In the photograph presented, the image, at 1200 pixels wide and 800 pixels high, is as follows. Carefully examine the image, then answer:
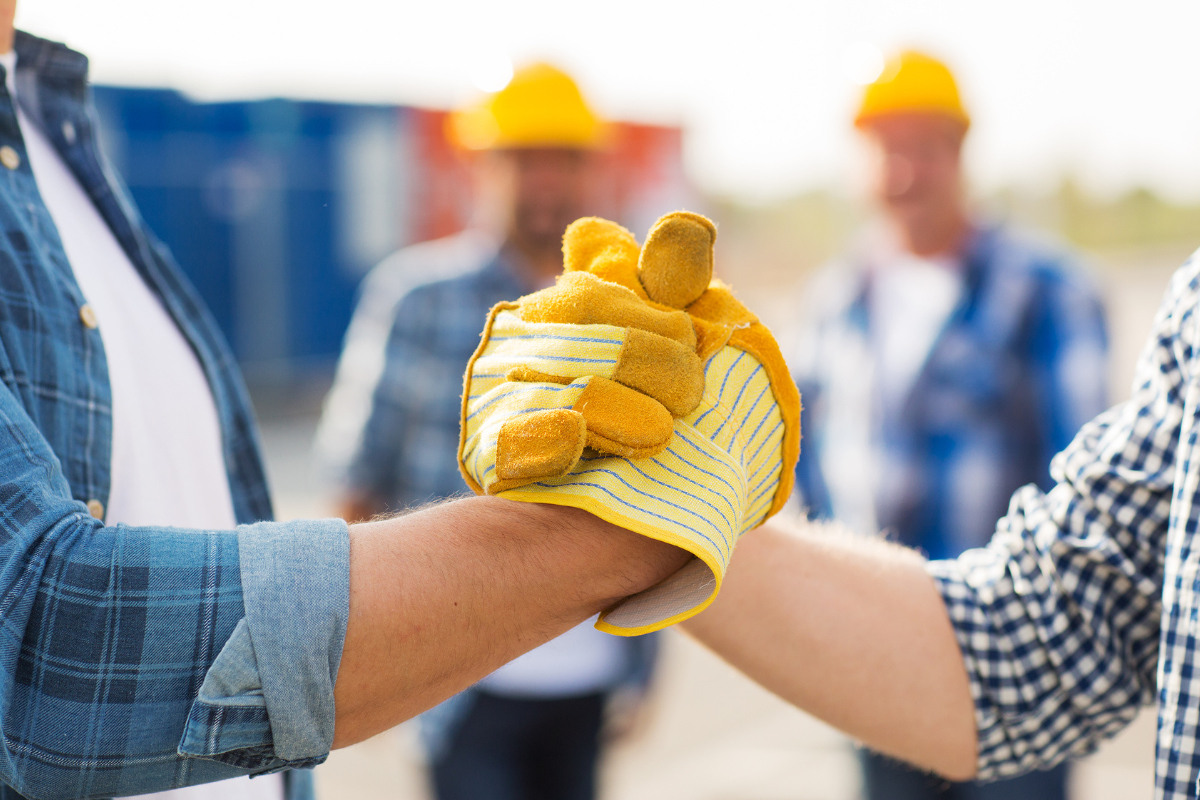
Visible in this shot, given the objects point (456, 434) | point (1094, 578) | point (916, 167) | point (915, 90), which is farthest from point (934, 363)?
point (1094, 578)

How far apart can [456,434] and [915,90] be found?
2.20m

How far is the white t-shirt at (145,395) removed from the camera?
1.42 metres

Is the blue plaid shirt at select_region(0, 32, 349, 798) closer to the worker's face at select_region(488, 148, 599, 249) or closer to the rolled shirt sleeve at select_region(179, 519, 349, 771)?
the rolled shirt sleeve at select_region(179, 519, 349, 771)

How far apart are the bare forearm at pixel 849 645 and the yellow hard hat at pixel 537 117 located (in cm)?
237

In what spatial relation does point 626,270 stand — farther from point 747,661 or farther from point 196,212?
point 196,212

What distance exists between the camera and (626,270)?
114 centimetres

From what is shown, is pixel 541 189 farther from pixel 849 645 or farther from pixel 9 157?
pixel 849 645

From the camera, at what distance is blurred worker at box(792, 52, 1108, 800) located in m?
3.24

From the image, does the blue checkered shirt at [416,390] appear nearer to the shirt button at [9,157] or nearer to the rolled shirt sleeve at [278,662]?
the shirt button at [9,157]

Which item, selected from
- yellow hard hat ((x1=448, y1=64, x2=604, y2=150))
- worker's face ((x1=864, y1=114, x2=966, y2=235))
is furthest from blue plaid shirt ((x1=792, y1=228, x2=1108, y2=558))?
yellow hard hat ((x1=448, y1=64, x2=604, y2=150))

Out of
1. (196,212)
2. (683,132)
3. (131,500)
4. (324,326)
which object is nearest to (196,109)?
(196,212)

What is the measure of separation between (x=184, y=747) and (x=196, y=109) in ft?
35.5

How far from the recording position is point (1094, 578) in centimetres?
145

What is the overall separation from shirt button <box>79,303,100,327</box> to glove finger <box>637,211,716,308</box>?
0.72m
